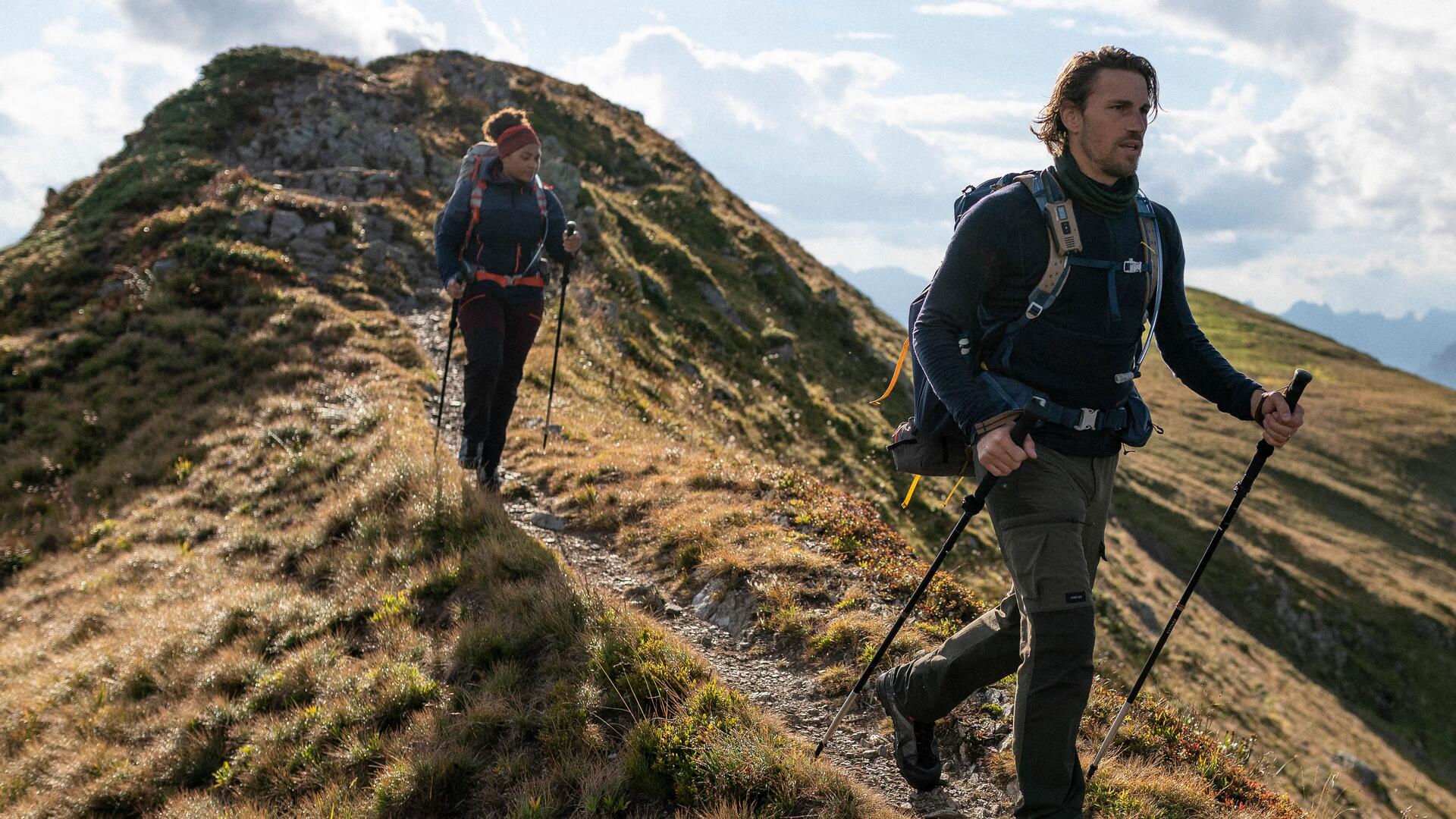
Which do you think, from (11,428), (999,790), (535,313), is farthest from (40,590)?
(999,790)

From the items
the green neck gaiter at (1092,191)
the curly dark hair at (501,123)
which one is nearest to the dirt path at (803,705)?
the green neck gaiter at (1092,191)

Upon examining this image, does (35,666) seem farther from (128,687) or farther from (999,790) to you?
Answer: (999,790)

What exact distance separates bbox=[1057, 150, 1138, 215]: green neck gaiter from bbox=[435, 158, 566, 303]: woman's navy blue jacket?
673 centimetres

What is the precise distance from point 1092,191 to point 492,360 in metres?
6.96

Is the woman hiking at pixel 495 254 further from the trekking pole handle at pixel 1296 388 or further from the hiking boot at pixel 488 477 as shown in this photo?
the trekking pole handle at pixel 1296 388

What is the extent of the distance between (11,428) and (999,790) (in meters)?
17.2

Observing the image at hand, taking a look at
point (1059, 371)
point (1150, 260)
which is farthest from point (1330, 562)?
point (1059, 371)

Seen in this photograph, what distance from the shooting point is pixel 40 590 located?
10430 millimetres

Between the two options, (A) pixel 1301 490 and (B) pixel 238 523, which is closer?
(B) pixel 238 523

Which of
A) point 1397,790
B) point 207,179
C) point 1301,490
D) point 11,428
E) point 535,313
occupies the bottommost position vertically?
point 1397,790

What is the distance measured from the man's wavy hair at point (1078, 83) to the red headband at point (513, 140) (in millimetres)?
6225

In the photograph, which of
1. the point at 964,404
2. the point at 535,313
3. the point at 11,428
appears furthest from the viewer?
the point at 11,428

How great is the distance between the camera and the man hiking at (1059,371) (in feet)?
11.8

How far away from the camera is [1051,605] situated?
3561 mm
